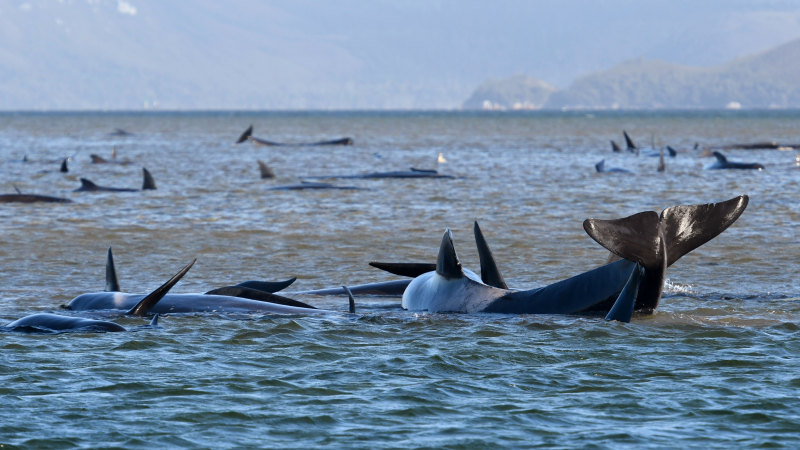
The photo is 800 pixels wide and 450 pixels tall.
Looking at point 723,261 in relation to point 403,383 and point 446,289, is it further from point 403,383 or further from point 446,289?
point 403,383

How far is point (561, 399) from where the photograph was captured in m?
9.02

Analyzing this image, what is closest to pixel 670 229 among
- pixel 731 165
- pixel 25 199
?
pixel 25 199

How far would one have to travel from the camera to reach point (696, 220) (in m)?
10.7

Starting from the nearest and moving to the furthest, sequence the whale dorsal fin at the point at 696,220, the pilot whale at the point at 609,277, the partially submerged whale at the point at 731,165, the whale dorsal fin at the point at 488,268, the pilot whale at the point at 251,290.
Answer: the pilot whale at the point at 609,277 < the whale dorsal fin at the point at 696,220 < the whale dorsal fin at the point at 488,268 < the pilot whale at the point at 251,290 < the partially submerged whale at the point at 731,165

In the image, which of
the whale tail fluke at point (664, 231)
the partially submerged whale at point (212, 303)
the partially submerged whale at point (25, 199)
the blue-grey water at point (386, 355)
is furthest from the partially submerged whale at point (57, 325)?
the partially submerged whale at point (25, 199)

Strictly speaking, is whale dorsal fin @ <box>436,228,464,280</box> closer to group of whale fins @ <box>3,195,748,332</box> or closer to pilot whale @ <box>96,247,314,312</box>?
group of whale fins @ <box>3,195,748,332</box>

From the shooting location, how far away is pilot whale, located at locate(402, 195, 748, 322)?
10.4 m

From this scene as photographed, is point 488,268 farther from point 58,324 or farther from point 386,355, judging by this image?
point 58,324

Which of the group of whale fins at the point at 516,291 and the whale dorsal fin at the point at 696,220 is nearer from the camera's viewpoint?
the group of whale fins at the point at 516,291

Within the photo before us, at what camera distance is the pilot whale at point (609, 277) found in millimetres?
10398

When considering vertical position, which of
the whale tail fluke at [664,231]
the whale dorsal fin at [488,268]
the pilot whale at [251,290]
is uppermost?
the whale tail fluke at [664,231]

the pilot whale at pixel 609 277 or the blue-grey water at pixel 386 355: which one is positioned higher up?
the pilot whale at pixel 609 277

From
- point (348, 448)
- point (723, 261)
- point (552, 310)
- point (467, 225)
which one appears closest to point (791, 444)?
point (348, 448)

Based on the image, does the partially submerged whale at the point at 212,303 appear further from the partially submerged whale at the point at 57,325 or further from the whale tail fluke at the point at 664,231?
the whale tail fluke at the point at 664,231
